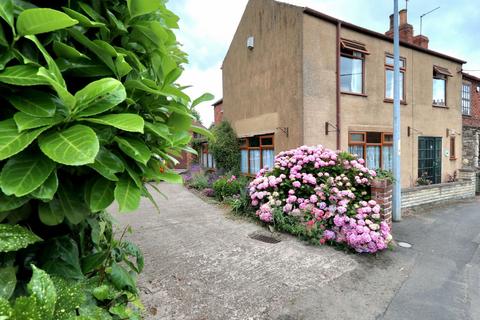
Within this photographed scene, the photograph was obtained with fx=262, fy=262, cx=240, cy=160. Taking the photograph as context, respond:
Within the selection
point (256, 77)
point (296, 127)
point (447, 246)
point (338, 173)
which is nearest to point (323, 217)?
point (338, 173)

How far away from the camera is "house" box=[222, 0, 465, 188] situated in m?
7.80

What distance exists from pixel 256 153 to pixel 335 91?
11.1 feet

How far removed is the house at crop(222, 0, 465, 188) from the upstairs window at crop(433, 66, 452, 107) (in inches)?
1.6

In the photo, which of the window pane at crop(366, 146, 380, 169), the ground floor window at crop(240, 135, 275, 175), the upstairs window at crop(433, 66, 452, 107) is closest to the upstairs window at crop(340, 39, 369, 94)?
the window pane at crop(366, 146, 380, 169)

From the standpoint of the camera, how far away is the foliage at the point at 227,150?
10.7 meters

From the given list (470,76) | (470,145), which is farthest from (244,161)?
(470,76)

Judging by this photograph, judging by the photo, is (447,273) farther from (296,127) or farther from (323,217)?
(296,127)

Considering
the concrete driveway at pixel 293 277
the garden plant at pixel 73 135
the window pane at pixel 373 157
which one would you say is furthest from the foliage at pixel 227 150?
the garden plant at pixel 73 135

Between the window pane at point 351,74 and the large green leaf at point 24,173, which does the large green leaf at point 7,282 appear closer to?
the large green leaf at point 24,173

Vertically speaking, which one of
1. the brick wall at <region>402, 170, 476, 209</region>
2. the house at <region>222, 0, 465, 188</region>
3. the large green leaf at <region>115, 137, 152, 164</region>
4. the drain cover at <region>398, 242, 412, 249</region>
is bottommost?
the drain cover at <region>398, 242, 412, 249</region>

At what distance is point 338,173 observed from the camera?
18.1ft

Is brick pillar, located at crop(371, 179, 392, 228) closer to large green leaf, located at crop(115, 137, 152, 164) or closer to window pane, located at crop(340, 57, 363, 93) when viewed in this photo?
window pane, located at crop(340, 57, 363, 93)

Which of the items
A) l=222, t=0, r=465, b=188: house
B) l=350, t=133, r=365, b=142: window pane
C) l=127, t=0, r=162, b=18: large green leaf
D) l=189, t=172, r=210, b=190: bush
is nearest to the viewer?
l=127, t=0, r=162, b=18: large green leaf

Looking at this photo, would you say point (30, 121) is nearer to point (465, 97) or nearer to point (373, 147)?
point (373, 147)
